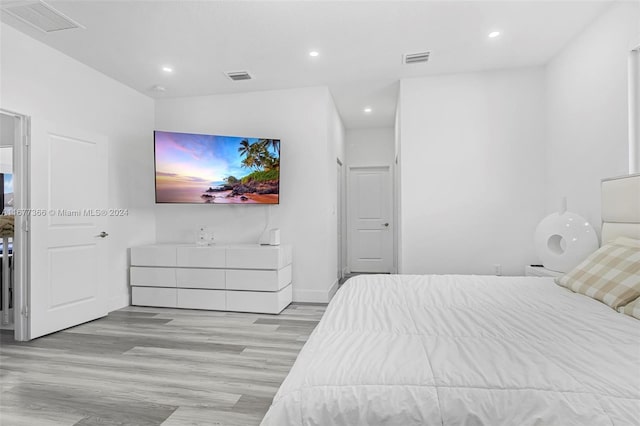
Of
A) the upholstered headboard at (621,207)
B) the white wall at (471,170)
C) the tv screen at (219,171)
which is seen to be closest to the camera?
the upholstered headboard at (621,207)

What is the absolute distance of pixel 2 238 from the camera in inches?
135

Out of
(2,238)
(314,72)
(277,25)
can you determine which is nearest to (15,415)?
(2,238)

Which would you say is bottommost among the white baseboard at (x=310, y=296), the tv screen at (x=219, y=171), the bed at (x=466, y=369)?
the white baseboard at (x=310, y=296)

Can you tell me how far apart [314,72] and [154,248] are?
283 centimetres

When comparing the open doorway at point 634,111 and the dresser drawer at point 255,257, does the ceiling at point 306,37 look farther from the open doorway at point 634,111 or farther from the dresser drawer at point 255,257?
the dresser drawer at point 255,257

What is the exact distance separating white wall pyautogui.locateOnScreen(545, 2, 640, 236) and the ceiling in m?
0.19

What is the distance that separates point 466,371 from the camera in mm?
971

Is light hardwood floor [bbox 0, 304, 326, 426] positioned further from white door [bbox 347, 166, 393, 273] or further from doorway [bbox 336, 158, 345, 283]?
white door [bbox 347, 166, 393, 273]

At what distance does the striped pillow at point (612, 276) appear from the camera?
1642 millimetres

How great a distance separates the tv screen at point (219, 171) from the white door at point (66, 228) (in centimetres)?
69

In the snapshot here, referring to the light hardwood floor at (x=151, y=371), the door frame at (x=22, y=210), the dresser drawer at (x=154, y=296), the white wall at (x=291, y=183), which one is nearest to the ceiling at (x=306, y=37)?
the white wall at (x=291, y=183)

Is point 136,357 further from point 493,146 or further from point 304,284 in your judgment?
point 493,146

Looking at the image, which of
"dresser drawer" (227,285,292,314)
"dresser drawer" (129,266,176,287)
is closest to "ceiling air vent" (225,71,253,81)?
"dresser drawer" (129,266,176,287)

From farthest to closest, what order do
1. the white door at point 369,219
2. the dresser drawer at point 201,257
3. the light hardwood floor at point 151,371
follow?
the white door at point 369,219 < the dresser drawer at point 201,257 < the light hardwood floor at point 151,371
